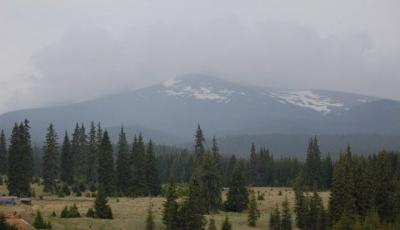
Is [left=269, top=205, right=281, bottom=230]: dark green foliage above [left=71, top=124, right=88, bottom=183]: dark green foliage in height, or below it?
below

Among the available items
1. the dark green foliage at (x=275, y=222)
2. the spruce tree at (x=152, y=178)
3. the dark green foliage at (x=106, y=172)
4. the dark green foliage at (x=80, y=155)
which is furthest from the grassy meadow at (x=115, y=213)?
the dark green foliage at (x=80, y=155)

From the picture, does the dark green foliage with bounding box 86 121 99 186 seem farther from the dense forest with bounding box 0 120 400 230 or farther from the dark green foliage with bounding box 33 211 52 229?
the dark green foliage with bounding box 33 211 52 229

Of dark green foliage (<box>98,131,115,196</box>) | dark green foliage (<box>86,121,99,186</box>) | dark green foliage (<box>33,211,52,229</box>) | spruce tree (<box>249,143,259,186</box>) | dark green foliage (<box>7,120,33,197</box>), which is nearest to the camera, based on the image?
dark green foliage (<box>33,211,52,229</box>)

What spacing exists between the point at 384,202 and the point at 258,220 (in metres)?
19.1

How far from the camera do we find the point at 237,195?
9500 cm

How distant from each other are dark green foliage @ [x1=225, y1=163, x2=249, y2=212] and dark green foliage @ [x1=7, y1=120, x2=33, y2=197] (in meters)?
35.1

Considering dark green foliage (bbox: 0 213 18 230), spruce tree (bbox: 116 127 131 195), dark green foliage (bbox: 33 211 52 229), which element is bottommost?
dark green foliage (bbox: 33 211 52 229)

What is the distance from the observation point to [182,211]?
67.1 m

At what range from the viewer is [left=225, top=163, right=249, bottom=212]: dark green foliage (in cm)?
9481

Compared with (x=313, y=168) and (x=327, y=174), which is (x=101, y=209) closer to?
(x=313, y=168)

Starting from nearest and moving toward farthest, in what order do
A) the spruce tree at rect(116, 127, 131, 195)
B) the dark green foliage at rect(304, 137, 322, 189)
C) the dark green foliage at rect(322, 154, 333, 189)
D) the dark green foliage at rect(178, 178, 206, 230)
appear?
the dark green foliage at rect(178, 178, 206, 230) → the spruce tree at rect(116, 127, 131, 195) → the dark green foliage at rect(304, 137, 322, 189) → the dark green foliage at rect(322, 154, 333, 189)

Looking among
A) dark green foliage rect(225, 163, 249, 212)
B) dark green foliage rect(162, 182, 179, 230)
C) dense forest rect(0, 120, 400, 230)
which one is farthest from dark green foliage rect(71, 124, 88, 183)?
dark green foliage rect(162, 182, 179, 230)

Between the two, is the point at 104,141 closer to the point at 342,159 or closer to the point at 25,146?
the point at 25,146

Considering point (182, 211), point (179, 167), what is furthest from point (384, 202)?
point (179, 167)
